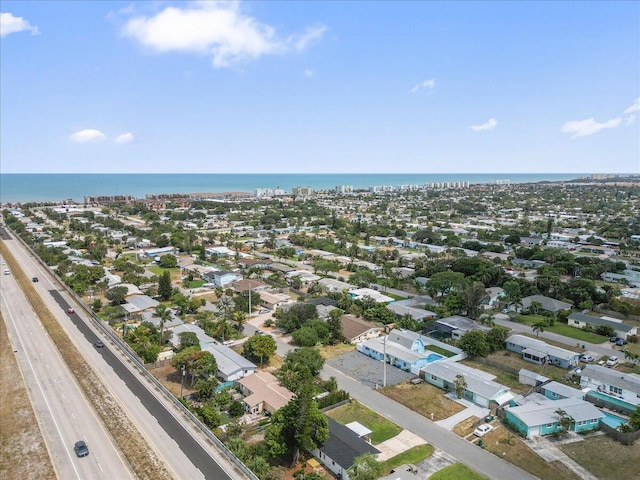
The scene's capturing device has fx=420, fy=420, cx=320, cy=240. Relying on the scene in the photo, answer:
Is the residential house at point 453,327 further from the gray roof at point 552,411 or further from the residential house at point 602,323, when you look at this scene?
the gray roof at point 552,411

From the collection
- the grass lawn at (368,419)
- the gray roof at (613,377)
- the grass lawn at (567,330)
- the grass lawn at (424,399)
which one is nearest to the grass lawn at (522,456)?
the grass lawn at (424,399)

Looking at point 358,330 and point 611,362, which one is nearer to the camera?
point 611,362

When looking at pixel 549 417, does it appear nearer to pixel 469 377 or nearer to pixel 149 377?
pixel 469 377

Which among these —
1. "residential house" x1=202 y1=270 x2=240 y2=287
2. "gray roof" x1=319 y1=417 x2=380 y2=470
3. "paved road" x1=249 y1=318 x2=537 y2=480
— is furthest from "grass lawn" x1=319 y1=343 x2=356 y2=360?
"residential house" x1=202 y1=270 x2=240 y2=287

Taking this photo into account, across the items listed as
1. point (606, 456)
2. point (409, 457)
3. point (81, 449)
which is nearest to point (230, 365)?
point (81, 449)

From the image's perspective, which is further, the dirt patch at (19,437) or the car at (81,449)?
the car at (81,449)

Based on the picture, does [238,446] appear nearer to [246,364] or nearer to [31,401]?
[246,364]
